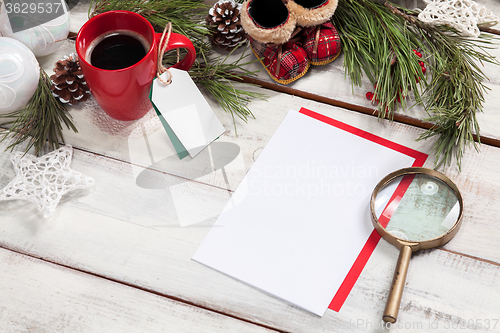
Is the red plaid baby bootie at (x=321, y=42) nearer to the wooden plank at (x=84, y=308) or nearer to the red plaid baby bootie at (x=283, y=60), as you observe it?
the red plaid baby bootie at (x=283, y=60)

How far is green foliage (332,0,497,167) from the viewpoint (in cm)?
62

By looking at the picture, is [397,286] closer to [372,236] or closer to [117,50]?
[372,236]

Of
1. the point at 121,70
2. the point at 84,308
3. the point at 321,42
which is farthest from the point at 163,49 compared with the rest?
the point at 84,308

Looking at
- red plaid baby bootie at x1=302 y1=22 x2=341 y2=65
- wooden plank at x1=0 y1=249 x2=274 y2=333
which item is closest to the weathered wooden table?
wooden plank at x1=0 y1=249 x2=274 y2=333

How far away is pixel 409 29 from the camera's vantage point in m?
0.70

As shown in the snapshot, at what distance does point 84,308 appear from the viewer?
56cm

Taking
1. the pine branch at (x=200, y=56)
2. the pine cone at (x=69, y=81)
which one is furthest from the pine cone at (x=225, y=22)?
the pine cone at (x=69, y=81)

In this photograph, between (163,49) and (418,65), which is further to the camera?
(418,65)

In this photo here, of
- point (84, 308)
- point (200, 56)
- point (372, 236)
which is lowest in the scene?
point (84, 308)

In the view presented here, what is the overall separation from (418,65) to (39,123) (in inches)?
24.6

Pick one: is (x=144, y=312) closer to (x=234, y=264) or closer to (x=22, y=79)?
(x=234, y=264)

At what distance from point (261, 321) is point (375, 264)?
183 millimetres

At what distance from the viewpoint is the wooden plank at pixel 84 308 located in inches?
21.9

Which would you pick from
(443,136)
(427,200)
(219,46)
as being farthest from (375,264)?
(219,46)
